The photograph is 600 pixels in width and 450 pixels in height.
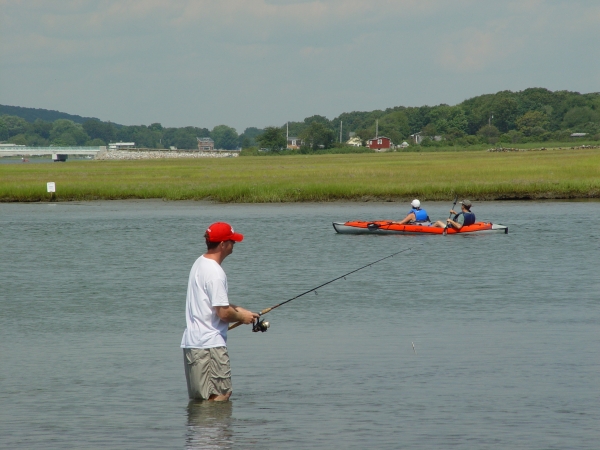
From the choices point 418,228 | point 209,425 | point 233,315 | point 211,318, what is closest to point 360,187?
point 418,228

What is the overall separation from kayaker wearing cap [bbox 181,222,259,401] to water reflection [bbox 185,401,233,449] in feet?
1.31

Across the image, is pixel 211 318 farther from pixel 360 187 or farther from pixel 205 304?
pixel 360 187

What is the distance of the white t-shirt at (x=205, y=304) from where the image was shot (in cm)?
804

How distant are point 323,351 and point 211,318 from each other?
483cm

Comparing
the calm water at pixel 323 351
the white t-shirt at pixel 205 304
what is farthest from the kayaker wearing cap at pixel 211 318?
the calm water at pixel 323 351

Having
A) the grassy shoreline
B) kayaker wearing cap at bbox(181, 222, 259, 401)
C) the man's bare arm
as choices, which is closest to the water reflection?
kayaker wearing cap at bbox(181, 222, 259, 401)

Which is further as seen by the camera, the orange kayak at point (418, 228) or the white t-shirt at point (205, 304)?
the orange kayak at point (418, 228)

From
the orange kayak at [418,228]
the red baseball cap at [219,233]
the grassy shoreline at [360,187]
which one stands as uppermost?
the red baseball cap at [219,233]

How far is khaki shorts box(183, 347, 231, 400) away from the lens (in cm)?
841

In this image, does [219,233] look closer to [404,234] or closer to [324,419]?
[324,419]

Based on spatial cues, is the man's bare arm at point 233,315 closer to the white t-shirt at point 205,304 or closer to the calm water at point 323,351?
the white t-shirt at point 205,304

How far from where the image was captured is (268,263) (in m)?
24.8

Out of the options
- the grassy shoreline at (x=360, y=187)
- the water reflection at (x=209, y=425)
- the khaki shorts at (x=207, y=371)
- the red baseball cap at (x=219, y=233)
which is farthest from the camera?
the grassy shoreline at (x=360, y=187)

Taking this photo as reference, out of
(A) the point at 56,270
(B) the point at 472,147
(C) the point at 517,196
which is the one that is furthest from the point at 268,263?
(B) the point at 472,147
